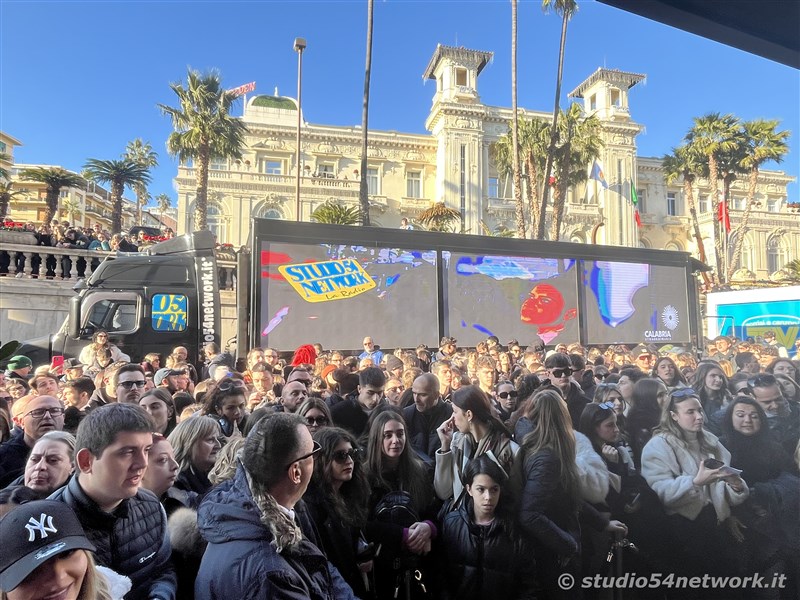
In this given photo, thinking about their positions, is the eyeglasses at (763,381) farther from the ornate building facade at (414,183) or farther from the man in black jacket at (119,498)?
the ornate building facade at (414,183)

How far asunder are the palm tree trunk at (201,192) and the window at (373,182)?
38.2 ft

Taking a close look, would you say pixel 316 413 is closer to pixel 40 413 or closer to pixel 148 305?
pixel 40 413

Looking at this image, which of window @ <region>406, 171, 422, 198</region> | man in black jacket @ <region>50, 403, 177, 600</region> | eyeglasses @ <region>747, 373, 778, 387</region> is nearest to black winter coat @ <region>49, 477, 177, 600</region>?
man in black jacket @ <region>50, 403, 177, 600</region>

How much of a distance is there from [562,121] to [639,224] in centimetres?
1083

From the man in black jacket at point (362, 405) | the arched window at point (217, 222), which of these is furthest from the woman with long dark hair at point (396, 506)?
the arched window at point (217, 222)

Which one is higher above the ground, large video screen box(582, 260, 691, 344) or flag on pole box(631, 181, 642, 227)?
flag on pole box(631, 181, 642, 227)

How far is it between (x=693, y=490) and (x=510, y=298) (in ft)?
19.4

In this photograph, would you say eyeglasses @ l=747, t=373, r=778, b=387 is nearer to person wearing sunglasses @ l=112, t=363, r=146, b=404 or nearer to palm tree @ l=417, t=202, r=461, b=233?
person wearing sunglasses @ l=112, t=363, r=146, b=404

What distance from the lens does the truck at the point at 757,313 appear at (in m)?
11.0

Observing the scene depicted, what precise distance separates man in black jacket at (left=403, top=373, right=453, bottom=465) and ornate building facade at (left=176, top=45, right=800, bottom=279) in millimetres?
9095

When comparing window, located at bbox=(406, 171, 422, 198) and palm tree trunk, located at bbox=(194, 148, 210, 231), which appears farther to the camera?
window, located at bbox=(406, 171, 422, 198)

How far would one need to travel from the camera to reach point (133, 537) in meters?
1.99

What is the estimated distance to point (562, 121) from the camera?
69.3 feet

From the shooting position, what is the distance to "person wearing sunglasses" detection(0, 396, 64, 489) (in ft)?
9.12
